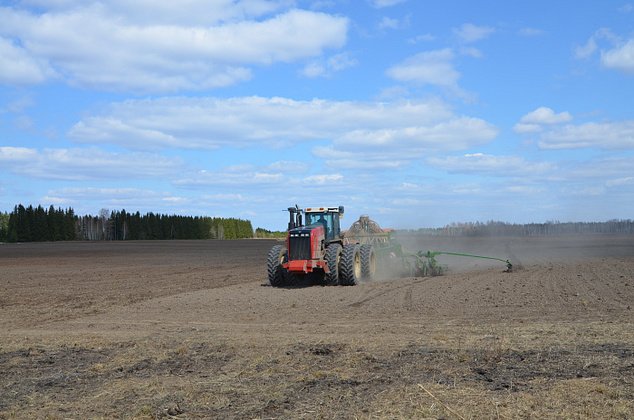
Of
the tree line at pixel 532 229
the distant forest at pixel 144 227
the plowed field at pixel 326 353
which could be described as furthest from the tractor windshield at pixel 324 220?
the distant forest at pixel 144 227

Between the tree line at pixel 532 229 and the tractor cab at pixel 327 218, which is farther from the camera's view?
the tree line at pixel 532 229

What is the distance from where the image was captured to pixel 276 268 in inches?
934

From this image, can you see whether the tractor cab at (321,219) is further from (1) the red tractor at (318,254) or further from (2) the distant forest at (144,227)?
(2) the distant forest at (144,227)

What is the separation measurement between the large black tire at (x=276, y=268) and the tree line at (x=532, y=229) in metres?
20.9

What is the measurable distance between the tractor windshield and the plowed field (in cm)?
340

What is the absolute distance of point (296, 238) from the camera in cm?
2331

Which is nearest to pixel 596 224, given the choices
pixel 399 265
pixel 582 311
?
pixel 399 265

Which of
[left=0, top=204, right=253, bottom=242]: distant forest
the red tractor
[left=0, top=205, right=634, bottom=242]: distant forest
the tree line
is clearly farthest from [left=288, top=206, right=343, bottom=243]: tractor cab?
[left=0, top=204, right=253, bottom=242]: distant forest

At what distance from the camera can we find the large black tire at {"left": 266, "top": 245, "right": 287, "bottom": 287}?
23.7 meters

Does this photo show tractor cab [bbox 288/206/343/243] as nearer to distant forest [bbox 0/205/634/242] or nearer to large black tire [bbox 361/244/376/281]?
large black tire [bbox 361/244/376/281]

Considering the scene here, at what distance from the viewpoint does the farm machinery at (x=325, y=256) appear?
2316 cm

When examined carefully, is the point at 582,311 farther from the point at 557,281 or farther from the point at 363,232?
the point at 363,232

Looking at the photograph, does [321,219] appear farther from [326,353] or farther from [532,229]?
[532,229]

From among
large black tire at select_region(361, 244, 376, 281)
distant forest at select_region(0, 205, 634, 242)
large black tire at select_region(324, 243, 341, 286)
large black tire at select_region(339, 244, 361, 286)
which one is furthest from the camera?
distant forest at select_region(0, 205, 634, 242)
